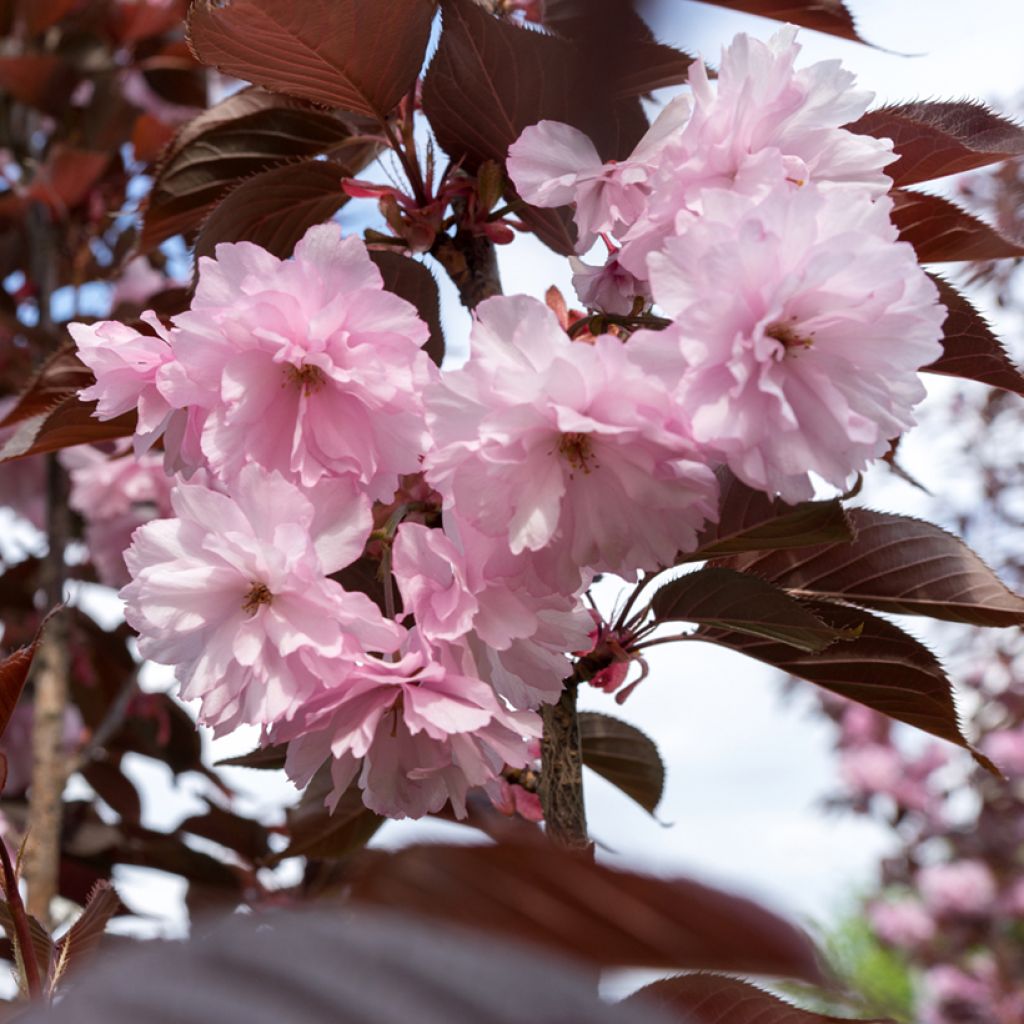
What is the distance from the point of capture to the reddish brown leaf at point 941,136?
63 cm

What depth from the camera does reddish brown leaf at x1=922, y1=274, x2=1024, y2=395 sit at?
63 cm

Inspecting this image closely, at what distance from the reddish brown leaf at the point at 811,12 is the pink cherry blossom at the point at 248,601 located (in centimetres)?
40

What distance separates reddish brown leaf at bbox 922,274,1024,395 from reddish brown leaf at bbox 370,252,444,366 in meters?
0.29

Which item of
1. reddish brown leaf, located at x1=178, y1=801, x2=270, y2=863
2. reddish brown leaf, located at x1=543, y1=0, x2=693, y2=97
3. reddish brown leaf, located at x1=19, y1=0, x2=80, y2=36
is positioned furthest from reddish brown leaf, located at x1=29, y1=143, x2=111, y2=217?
reddish brown leaf, located at x1=543, y1=0, x2=693, y2=97

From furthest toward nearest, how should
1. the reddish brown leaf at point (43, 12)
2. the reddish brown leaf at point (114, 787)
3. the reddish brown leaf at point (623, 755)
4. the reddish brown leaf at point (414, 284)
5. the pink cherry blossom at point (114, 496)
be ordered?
the reddish brown leaf at point (43, 12) < the reddish brown leaf at point (114, 787) < the pink cherry blossom at point (114, 496) < the reddish brown leaf at point (623, 755) < the reddish brown leaf at point (414, 284)

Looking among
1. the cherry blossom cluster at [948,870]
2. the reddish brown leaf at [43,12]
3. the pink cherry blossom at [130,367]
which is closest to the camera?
the pink cherry blossom at [130,367]

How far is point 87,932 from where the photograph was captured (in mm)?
600

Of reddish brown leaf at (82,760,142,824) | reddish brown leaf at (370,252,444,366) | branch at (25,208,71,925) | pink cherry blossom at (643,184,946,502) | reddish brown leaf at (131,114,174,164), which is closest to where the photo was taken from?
pink cherry blossom at (643,184,946,502)

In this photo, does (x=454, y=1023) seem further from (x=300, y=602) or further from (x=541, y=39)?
(x=541, y=39)

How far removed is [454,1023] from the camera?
0.15m

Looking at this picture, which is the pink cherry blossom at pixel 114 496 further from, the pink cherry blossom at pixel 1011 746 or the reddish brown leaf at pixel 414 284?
the pink cherry blossom at pixel 1011 746

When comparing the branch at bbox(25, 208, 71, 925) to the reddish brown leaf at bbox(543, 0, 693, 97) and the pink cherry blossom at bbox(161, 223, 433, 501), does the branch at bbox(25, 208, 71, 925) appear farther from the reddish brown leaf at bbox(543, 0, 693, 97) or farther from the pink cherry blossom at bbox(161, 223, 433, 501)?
the reddish brown leaf at bbox(543, 0, 693, 97)

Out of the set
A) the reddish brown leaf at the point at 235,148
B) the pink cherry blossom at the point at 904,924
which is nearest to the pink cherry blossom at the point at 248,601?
the reddish brown leaf at the point at 235,148

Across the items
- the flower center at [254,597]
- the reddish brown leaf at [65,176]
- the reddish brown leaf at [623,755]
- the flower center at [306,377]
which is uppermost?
the flower center at [306,377]
